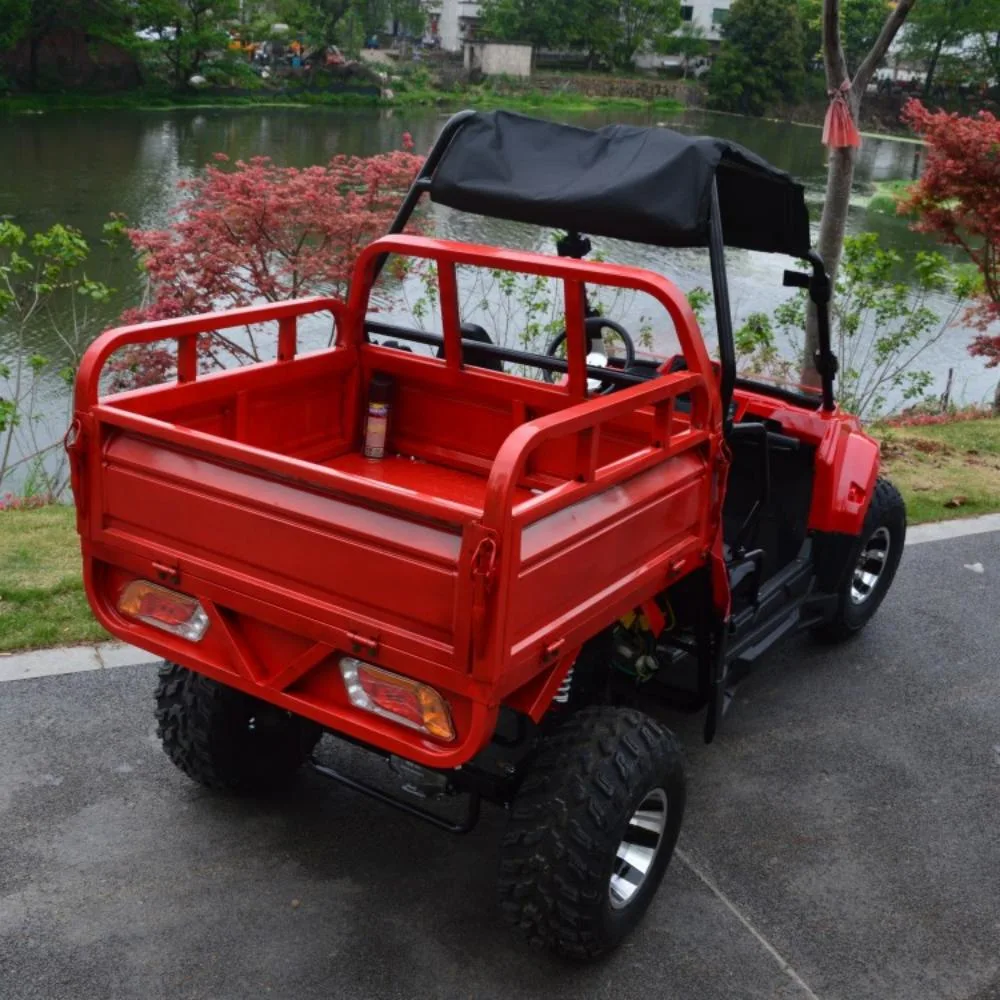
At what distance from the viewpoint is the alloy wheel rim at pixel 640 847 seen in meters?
3.55

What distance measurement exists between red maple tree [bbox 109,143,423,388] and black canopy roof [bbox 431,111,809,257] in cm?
602

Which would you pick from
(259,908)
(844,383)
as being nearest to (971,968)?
(259,908)

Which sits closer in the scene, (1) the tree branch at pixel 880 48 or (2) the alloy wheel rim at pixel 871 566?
(2) the alloy wheel rim at pixel 871 566

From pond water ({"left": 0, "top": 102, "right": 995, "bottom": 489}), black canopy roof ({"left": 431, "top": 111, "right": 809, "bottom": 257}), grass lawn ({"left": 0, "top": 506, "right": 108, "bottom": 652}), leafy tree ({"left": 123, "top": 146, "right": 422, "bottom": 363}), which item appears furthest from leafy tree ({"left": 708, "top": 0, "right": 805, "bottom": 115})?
black canopy roof ({"left": 431, "top": 111, "right": 809, "bottom": 257})

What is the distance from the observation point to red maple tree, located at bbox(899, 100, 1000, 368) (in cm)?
1043

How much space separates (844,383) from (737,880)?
895 centimetres

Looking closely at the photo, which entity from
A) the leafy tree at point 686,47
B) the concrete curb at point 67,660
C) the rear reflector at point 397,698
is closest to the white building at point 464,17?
the leafy tree at point 686,47

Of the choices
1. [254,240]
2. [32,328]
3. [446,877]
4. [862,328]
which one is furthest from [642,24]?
[446,877]

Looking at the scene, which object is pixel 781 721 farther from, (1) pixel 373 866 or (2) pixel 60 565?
(2) pixel 60 565

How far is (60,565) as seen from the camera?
5.82 meters

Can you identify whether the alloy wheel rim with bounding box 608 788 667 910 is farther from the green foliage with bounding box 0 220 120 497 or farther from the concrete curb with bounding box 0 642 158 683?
the green foliage with bounding box 0 220 120 497

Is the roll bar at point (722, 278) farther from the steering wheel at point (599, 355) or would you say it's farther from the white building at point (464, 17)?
the white building at point (464, 17)

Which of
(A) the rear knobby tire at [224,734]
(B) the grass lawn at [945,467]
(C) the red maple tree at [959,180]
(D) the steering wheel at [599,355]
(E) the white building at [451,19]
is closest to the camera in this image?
(A) the rear knobby tire at [224,734]

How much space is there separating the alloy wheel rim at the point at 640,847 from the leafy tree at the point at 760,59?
47378mm
